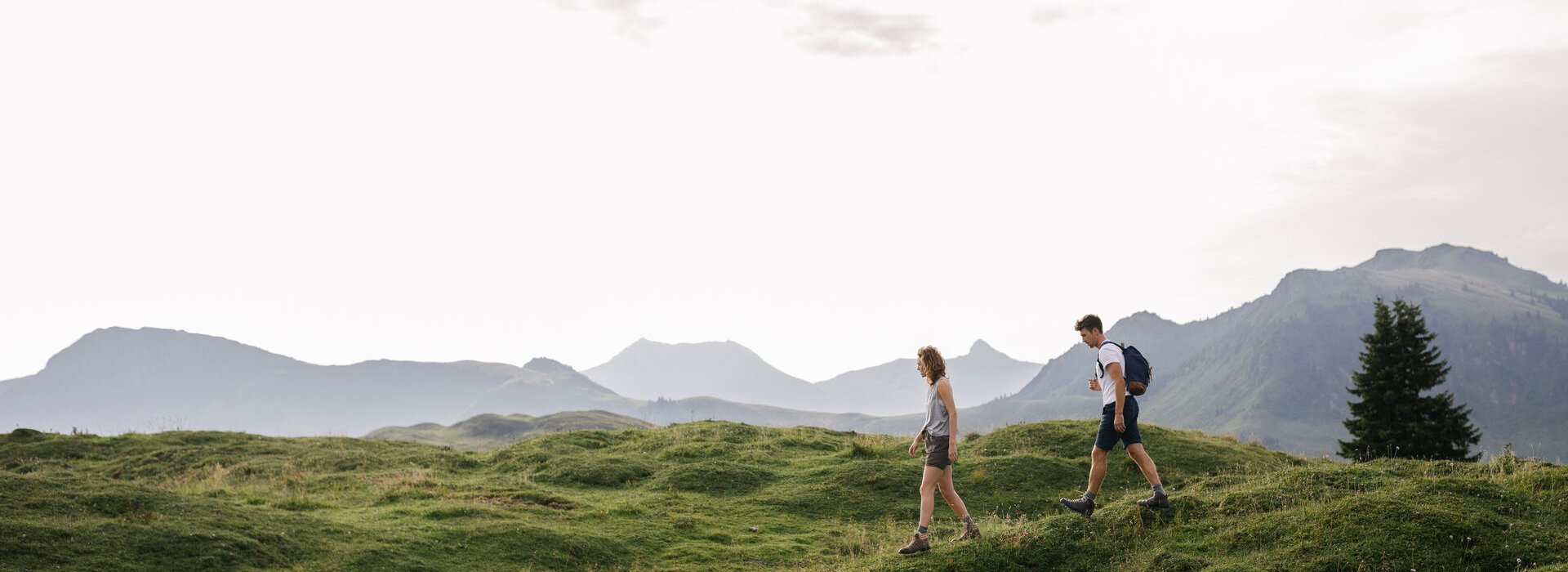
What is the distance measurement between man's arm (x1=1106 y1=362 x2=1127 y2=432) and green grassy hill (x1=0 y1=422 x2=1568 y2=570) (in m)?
1.95

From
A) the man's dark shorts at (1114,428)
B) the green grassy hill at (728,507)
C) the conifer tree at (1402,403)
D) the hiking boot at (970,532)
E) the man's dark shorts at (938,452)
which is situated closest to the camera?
the green grassy hill at (728,507)

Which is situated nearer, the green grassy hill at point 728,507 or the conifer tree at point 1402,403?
the green grassy hill at point 728,507

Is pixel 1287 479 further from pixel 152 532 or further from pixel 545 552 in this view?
pixel 152 532

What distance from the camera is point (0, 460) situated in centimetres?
3197

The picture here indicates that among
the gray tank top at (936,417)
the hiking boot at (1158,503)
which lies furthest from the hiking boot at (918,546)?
the hiking boot at (1158,503)

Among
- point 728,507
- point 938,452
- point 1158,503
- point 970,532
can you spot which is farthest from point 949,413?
point 728,507

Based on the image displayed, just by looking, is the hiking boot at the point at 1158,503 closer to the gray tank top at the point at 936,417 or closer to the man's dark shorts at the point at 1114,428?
the man's dark shorts at the point at 1114,428

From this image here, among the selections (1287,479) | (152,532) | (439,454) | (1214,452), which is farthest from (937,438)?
(439,454)

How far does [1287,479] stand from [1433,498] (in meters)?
2.72

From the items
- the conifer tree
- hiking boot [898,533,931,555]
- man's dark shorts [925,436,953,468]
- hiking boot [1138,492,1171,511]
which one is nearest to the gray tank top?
man's dark shorts [925,436,953,468]

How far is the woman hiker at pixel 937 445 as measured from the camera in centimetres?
1530

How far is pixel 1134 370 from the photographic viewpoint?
15.4 metres

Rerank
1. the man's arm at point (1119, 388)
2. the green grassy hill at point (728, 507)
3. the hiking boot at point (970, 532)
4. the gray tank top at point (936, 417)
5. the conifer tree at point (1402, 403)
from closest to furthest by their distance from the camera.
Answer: the green grassy hill at point (728, 507) < the man's arm at point (1119, 388) < the gray tank top at point (936, 417) < the hiking boot at point (970, 532) < the conifer tree at point (1402, 403)

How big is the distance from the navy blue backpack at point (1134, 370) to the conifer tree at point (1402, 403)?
44.8 meters
